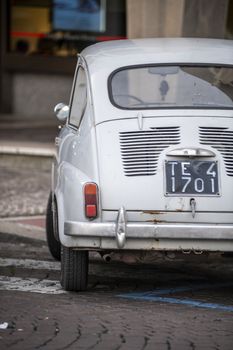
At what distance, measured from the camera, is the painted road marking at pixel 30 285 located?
27.6ft

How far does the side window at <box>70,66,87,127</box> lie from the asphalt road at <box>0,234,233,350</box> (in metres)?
1.35

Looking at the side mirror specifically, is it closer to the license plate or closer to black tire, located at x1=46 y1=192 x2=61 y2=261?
black tire, located at x1=46 y1=192 x2=61 y2=261

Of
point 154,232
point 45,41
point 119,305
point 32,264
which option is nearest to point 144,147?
point 154,232

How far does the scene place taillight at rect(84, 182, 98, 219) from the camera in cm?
790

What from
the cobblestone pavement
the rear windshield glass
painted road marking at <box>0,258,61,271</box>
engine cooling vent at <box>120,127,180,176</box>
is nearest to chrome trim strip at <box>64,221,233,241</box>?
engine cooling vent at <box>120,127,180,176</box>

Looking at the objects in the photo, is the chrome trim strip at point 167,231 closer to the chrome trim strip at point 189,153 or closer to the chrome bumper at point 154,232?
the chrome bumper at point 154,232

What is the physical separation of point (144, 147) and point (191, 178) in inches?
16.8

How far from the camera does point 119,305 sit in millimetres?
7902

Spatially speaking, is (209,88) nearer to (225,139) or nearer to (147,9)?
(225,139)

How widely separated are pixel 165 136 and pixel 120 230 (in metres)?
0.83

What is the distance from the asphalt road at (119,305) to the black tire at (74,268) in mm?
105

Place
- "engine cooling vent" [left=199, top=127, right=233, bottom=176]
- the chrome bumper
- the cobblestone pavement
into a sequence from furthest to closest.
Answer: the cobblestone pavement, "engine cooling vent" [left=199, top=127, right=233, bottom=176], the chrome bumper

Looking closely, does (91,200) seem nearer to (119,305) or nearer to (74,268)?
(74,268)

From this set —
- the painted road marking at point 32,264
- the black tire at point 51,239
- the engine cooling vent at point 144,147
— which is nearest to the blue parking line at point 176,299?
the engine cooling vent at point 144,147
